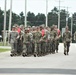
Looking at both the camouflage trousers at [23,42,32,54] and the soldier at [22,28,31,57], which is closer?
the soldier at [22,28,31,57]

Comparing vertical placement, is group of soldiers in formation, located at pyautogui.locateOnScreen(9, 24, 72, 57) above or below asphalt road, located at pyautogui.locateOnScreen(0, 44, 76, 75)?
above

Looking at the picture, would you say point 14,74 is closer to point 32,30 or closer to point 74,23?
point 32,30

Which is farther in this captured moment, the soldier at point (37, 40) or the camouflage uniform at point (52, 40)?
the camouflage uniform at point (52, 40)

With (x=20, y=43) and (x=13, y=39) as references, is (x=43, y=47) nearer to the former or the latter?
(x=20, y=43)

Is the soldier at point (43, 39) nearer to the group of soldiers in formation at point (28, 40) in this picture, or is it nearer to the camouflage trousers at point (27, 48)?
the group of soldiers in formation at point (28, 40)

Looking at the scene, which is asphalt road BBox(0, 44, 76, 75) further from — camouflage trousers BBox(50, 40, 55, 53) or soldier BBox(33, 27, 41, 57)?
camouflage trousers BBox(50, 40, 55, 53)

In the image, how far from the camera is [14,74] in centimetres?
1711

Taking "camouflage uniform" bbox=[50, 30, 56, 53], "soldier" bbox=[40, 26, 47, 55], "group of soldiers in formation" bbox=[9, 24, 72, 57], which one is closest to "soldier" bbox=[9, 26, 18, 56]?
"group of soldiers in formation" bbox=[9, 24, 72, 57]

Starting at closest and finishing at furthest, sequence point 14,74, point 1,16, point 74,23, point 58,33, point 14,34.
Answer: point 14,74, point 14,34, point 58,33, point 1,16, point 74,23

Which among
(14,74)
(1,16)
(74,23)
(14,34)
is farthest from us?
(74,23)

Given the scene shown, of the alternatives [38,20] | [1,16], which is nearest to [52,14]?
[38,20]

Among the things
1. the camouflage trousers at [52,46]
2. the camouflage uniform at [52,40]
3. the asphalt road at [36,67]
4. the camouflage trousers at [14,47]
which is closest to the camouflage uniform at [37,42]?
the camouflage trousers at [14,47]

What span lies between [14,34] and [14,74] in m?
14.0

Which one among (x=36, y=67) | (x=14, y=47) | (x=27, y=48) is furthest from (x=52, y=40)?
(x=36, y=67)
